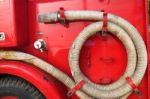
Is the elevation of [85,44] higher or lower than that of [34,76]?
higher

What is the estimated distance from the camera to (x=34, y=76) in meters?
2.47

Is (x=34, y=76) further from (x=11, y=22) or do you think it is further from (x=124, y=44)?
(x=124, y=44)

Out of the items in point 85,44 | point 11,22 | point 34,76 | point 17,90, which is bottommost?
point 17,90

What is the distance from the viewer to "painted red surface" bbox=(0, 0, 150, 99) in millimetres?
2486

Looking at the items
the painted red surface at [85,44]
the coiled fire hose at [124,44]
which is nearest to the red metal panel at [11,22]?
the painted red surface at [85,44]

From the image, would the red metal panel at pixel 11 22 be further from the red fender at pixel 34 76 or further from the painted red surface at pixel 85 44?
the red fender at pixel 34 76

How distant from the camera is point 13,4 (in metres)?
2.44

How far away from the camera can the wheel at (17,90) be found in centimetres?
250

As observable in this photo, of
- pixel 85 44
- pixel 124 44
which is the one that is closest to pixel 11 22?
pixel 85 44

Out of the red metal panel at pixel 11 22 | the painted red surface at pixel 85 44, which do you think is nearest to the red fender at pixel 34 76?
the painted red surface at pixel 85 44

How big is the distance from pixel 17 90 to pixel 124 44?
104 centimetres

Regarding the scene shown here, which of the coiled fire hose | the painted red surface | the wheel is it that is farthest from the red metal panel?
the wheel

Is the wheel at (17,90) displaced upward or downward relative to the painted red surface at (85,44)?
downward

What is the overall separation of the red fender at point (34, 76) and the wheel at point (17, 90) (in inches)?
2.7
